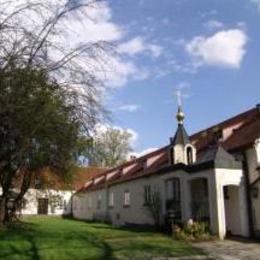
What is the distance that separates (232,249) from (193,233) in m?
3.32

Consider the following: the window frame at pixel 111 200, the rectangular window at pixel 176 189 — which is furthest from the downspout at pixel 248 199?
the window frame at pixel 111 200

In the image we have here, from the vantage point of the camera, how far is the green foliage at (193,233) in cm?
1962

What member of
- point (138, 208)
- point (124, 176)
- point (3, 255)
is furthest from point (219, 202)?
point (124, 176)

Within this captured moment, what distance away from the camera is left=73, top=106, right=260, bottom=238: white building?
20.6 metres

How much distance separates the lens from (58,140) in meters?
16.2

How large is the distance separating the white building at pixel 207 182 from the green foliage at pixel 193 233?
0.64 m

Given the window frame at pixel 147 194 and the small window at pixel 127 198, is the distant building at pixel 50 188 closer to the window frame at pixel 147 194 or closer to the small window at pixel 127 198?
the window frame at pixel 147 194

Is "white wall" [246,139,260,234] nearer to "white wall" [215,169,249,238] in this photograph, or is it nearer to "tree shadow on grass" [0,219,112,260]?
"white wall" [215,169,249,238]

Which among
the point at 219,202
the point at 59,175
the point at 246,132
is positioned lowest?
the point at 219,202

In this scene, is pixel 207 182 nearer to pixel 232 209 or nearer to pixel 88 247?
pixel 232 209

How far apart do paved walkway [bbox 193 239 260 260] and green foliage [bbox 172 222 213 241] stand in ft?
2.50

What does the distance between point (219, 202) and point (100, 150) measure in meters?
6.45

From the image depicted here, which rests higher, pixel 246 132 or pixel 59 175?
pixel 246 132

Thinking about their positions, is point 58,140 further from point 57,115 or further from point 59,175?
point 59,175
